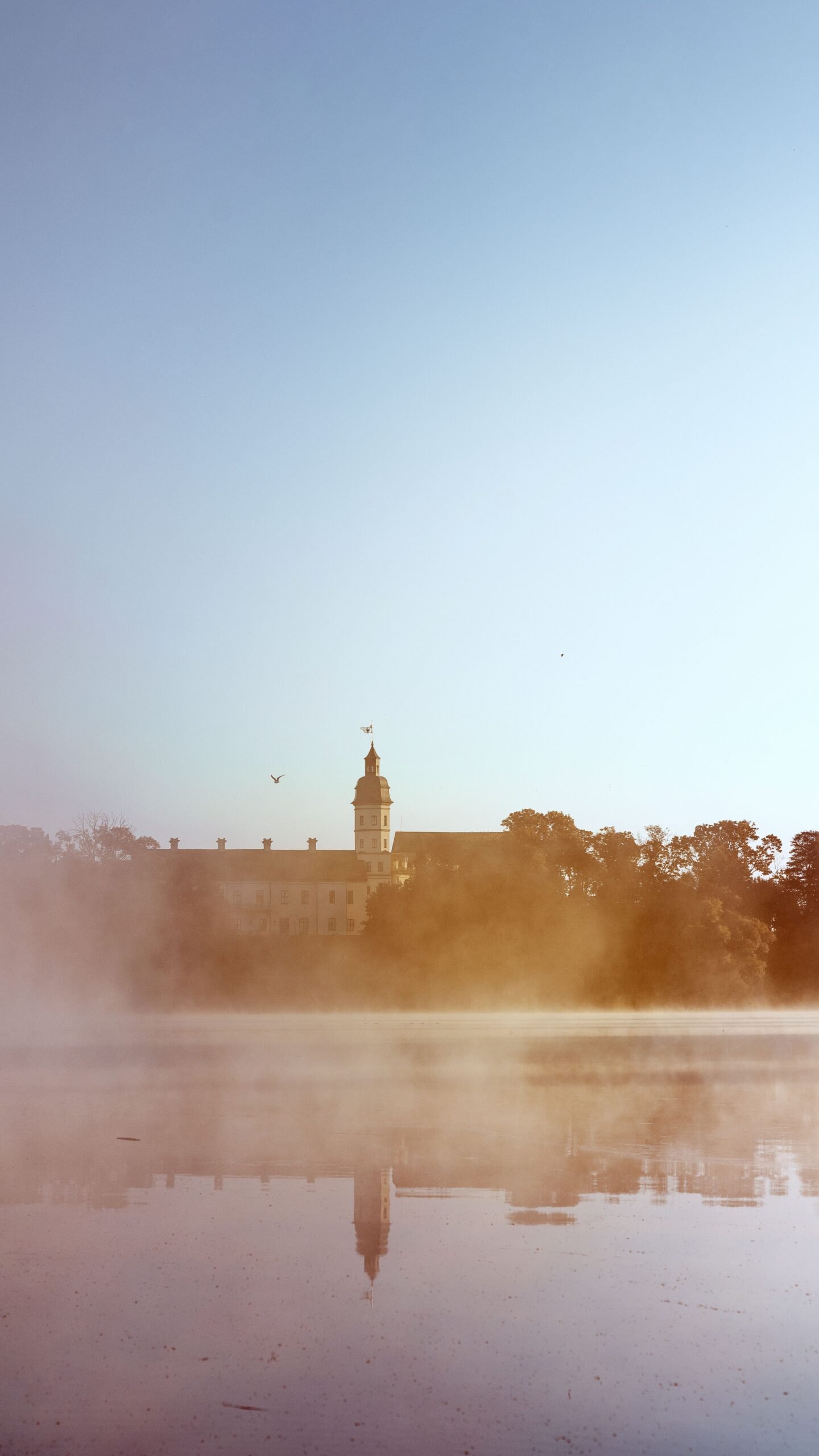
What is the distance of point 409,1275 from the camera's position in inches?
449

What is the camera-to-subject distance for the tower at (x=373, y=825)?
163 metres

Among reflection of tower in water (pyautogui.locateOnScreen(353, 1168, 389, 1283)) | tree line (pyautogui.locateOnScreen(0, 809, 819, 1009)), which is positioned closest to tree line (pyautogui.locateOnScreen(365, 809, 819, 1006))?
tree line (pyautogui.locateOnScreen(0, 809, 819, 1009))

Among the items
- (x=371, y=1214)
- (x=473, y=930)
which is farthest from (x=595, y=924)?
(x=371, y=1214)

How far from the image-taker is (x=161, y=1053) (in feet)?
123

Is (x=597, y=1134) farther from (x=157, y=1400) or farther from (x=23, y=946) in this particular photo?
(x=23, y=946)

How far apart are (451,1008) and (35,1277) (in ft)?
214

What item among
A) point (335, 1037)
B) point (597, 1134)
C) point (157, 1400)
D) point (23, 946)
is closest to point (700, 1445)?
point (157, 1400)

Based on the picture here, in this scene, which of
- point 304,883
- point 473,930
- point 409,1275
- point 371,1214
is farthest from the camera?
point 304,883

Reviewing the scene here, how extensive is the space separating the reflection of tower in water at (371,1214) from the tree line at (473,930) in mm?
54544

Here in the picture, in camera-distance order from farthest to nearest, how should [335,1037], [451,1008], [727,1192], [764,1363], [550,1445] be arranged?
[451,1008] < [335,1037] < [727,1192] < [764,1363] < [550,1445]

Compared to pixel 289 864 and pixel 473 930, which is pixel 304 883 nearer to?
pixel 289 864

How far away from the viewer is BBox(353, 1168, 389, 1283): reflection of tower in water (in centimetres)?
1216

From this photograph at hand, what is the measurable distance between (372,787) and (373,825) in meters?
4.76

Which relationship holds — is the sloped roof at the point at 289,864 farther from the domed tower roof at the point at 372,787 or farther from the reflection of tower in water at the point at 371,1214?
the reflection of tower in water at the point at 371,1214
